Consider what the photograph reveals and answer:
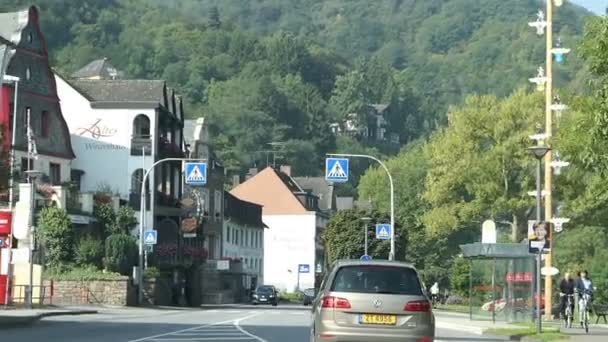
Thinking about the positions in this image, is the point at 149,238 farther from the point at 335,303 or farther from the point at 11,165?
the point at 335,303

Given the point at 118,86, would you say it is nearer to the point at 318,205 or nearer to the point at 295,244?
the point at 295,244

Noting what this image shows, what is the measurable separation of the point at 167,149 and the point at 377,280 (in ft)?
187

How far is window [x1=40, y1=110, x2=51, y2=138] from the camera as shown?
66.2m

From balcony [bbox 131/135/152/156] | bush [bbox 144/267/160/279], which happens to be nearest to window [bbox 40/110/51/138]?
balcony [bbox 131/135/152/156]

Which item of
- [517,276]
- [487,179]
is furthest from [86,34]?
[517,276]

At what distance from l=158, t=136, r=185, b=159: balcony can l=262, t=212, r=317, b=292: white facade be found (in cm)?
4033

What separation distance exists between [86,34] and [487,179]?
133611 mm

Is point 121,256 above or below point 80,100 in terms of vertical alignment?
below

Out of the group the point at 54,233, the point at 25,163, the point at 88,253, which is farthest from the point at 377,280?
the point at 25,163

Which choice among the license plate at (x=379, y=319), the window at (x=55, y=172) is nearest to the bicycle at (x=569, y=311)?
the license plate at (x=379, y=319)

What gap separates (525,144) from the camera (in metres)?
68.0

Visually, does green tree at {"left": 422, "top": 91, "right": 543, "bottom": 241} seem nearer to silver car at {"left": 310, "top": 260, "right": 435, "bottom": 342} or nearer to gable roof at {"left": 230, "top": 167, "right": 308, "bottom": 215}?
silver car at {"left": 310, "top": 260, "right": 435, "bottom": 342}

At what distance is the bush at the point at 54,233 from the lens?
196 feet

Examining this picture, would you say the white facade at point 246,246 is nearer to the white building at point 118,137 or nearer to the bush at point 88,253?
the white building at point 118,137
